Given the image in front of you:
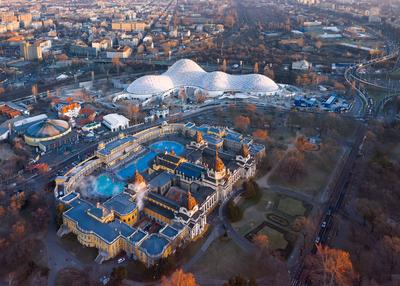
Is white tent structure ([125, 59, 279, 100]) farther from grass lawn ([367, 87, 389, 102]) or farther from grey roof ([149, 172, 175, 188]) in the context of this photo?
grey roof ([149, 172, 175, 188])

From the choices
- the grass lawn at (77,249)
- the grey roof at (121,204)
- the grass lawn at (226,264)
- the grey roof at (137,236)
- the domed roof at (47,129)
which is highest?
the domed roof at (47,129)

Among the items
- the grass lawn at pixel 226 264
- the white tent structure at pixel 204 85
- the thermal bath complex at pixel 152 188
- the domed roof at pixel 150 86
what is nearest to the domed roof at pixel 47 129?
the thermal bath complex at pixel 152 188

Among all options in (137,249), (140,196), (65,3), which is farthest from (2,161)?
(65,3)

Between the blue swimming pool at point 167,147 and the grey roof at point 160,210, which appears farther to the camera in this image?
the blue swimming pool at point 167,147

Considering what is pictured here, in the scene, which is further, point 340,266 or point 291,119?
point 291,119

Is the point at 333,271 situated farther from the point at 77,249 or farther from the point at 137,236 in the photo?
the point at 77,249

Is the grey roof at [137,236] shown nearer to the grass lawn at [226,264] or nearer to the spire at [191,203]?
the spire at [191,203]

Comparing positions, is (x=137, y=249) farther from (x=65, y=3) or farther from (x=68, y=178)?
(x=65, y=3)

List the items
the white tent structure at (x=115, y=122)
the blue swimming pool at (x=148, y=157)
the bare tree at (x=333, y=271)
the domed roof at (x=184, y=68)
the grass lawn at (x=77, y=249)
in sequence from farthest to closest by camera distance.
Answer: the domed roof at (x=184, y=68) < the white tent structure at (x=115, y=122) < the blue swimming pool at (x=148, y=157) < the grass lawn at (x=77, y=249) < the bare tree at (x=333, y=271)
